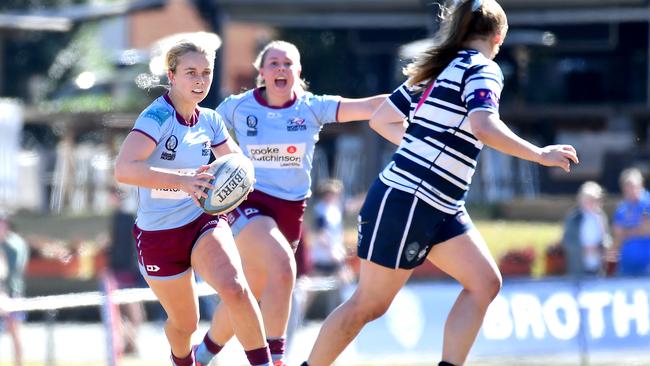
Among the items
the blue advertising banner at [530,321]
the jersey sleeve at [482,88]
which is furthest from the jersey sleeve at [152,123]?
the blue advertising banner at [530,321]

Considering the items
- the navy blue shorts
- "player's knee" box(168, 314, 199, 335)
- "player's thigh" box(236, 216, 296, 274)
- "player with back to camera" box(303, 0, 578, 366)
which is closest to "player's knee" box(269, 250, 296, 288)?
"player's thigh" box(236, 216, 296, 274)

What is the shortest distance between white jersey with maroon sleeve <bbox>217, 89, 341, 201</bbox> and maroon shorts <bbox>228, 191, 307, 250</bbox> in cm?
4

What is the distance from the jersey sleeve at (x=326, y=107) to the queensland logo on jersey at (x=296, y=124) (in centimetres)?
10

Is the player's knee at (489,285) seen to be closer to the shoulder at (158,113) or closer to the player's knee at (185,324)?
the player's knee at (185,324)

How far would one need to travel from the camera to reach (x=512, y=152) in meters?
6.12

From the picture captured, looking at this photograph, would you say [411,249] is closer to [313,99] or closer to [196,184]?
[196,184]

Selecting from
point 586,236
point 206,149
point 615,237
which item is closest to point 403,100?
point 206,149

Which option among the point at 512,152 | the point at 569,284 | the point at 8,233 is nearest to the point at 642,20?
the point at 569,284

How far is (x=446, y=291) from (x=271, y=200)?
632 centimetres

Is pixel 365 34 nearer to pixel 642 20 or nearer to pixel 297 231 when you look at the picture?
pixel 642 20

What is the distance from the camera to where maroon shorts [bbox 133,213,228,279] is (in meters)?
6.76

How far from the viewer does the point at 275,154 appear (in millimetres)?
7871

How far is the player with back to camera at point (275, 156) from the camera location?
25.2 ft

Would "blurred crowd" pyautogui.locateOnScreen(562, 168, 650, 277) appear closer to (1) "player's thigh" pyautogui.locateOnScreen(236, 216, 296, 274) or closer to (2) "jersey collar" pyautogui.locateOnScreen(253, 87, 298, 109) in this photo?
(2) "jersey collar" pyautogui.locateOnScreen(253, 87, 298, 109)
